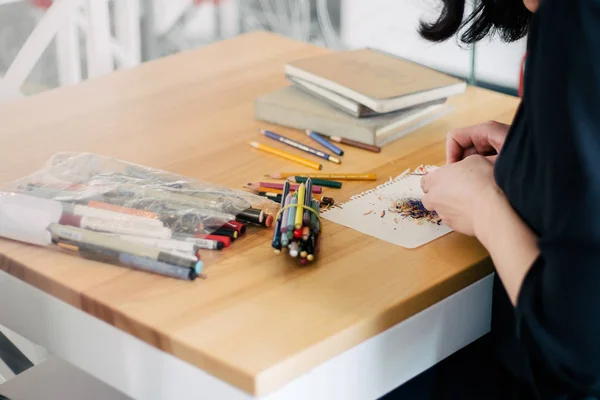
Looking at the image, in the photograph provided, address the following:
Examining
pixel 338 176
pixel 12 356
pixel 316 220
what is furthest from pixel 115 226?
pixel 12 356

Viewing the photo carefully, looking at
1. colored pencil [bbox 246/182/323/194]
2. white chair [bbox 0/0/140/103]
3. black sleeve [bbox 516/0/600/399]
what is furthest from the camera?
white chair [bbox 0/0/140/103]

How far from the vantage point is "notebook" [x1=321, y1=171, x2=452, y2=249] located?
3.34ft

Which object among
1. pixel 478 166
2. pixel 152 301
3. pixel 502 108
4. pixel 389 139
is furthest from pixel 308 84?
pixel 152 301

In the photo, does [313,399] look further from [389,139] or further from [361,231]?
[389,139]

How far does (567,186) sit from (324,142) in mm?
601

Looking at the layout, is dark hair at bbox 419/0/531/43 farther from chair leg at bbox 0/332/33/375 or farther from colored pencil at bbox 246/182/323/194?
chair leg at bbox 0/332/33/375

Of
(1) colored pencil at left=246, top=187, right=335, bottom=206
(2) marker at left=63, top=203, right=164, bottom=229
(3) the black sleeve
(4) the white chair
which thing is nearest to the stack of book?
(1) colored pencil at left=246, top=187, right=335, bottom=206

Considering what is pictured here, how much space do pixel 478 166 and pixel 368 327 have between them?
0.26m

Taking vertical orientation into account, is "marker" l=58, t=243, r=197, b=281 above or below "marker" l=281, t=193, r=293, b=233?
below

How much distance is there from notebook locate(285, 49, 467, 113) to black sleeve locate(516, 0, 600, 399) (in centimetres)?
53

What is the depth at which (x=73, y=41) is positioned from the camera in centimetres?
207

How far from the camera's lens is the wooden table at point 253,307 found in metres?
0.80

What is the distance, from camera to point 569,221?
72cm

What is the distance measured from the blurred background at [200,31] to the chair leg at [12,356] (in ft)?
1.99
